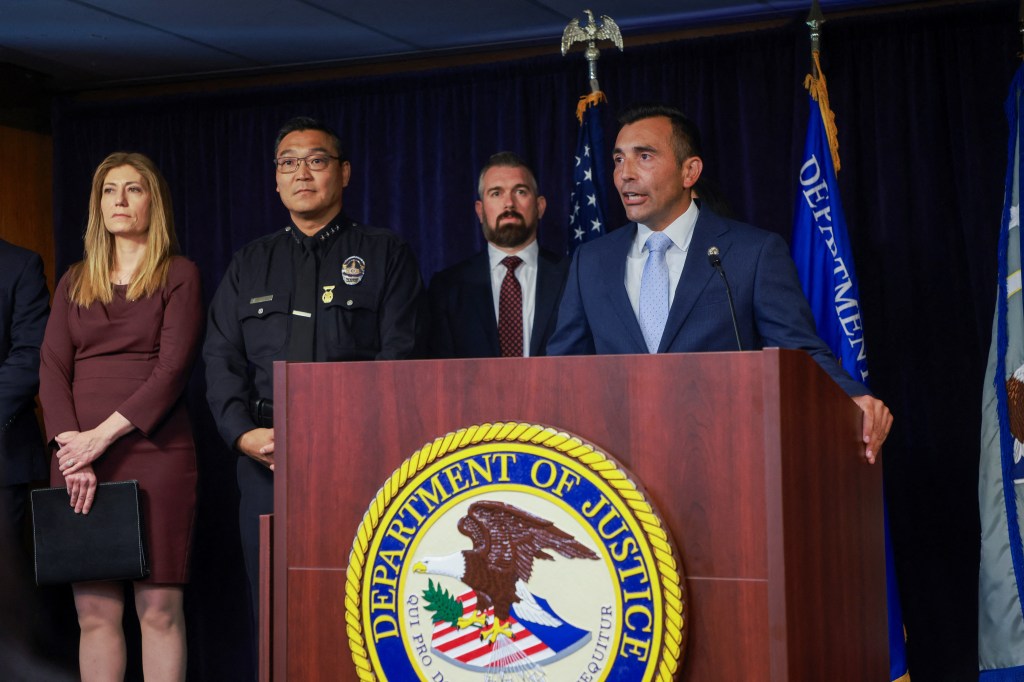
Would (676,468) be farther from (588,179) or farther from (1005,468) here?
(588,179)

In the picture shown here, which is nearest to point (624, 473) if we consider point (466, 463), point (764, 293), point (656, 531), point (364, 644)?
point (656, 531)

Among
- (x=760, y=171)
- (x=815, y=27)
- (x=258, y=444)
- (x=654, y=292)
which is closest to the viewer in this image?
(x=654, y=292)

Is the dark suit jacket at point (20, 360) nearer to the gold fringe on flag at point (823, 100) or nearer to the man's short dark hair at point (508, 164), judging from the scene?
the man's short dark hair at point (508, 164)

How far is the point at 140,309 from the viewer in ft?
11.7

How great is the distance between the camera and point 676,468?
166 cm

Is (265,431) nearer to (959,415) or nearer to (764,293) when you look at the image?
(764,293)

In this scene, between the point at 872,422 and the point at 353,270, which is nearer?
the point at 872,422

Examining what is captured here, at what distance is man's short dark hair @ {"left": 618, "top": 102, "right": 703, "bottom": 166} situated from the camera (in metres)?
2.71

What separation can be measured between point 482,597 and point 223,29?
350cm

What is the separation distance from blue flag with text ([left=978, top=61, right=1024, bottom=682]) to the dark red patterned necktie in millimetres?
1456

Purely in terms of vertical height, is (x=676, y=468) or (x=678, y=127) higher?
(x=678, y=127)

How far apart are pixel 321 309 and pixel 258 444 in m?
0.47

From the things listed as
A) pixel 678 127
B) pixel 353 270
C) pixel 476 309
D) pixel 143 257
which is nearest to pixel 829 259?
pixel 476 309

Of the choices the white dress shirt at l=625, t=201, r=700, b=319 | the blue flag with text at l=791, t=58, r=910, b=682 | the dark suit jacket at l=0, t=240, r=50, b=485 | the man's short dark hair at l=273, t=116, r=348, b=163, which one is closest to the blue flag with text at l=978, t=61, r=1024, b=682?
the blue flag with text at l=791, t=58, r=910, b=682
